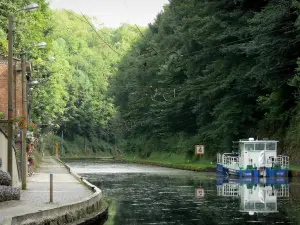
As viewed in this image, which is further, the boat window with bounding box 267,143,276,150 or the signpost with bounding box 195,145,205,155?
the signpost with bounding box 195,145,205,155

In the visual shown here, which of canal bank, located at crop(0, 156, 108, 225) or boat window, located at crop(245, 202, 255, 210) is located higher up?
canal bank, located at crop(0, 156, 108, 225)

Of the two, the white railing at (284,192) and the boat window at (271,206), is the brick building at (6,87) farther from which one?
the boat window at (271,206)

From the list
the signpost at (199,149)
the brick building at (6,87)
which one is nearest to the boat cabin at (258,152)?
the brick building at (6,87)

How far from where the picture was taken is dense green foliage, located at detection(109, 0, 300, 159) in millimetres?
55750

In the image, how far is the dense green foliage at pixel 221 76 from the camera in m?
55.8

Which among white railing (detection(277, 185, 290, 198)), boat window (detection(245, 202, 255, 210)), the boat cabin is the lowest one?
boat window (detection(245, 202, 255, 210))

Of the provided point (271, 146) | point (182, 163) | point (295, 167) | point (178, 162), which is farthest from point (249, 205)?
point (178, 162)

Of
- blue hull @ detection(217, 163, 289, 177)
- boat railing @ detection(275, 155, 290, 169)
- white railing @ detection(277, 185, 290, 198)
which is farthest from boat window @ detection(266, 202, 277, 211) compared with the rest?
boat railing @ detection(275, 155, 290, 169)

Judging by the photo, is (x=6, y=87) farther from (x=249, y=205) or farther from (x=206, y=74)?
(x=249, y=205)

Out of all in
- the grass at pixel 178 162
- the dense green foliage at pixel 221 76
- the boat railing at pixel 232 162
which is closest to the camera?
the dense green foliage at pixel 221 76

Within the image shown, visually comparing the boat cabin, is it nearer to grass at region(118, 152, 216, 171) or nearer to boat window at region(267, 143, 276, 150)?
boat window at region(267, 143, 276, 150)

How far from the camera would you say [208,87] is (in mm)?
74125

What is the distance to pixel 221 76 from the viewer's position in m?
72.2

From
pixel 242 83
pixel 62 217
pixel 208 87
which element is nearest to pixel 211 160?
pixel 208 87
